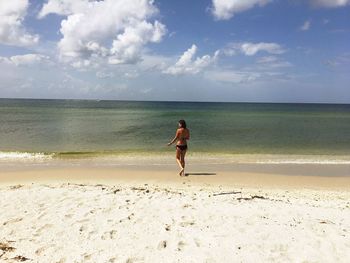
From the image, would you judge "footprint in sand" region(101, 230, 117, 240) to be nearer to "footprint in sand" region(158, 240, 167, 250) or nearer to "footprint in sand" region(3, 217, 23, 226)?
"footprint in sand" region(158, 240, 167, 250)

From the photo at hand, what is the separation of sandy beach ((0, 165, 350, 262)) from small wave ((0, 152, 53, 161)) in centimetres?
997

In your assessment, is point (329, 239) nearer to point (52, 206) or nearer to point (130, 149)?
point (52, 206)

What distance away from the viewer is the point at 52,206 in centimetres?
795

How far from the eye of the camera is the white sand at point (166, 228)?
19.2ft

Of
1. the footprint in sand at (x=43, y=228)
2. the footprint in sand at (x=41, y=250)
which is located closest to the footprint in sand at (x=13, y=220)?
the footprint in sand at (x=43, y=228)

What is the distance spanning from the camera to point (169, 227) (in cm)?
684

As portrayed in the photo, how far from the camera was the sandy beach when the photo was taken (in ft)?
19.2

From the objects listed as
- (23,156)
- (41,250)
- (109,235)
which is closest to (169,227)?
(109,235)

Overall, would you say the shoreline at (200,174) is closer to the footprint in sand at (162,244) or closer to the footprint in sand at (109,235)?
the footprint in sand at (109,235)

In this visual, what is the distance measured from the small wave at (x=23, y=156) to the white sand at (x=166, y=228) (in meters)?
10.5

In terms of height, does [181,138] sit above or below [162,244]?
above

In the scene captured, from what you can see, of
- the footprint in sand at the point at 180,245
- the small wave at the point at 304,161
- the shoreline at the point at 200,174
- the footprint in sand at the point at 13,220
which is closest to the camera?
the footprint in sand at the point at 180,245

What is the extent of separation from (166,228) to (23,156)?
15.5 meters

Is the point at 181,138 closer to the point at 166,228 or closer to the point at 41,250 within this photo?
the point at 166,228
